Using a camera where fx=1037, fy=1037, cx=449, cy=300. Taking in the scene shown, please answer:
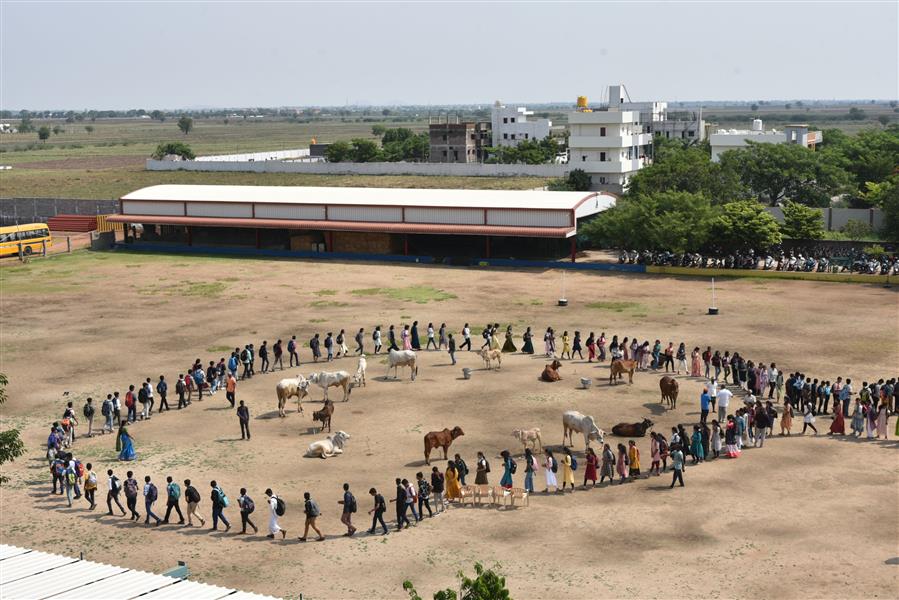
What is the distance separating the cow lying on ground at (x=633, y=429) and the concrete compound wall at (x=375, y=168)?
78.6 m

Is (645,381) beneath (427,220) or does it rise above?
beneath

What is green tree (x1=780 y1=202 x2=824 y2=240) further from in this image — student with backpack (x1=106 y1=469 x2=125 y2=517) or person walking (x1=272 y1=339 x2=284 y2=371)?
student with backpack (x1=106 y1=469 x2=125 y2=517)

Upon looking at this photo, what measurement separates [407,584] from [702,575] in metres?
9.99

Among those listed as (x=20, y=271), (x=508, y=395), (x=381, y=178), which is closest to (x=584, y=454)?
(x=508, y=395)

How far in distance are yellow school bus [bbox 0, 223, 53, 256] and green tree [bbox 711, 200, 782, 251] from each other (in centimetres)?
4750

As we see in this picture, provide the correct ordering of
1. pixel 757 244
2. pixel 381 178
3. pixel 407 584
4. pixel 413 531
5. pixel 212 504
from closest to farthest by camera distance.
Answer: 1. pixel 407 584
2. pixel 413 531
3. pixel 212 504
4. pixel 757 244
5. pixel 381 178

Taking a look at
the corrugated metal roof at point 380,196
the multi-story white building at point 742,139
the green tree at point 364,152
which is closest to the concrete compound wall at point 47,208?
the corrugated metal roof at point 380,196

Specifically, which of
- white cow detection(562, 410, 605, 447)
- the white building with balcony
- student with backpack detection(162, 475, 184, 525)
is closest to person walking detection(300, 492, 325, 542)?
student with backpack detection(162, 475, 184, 525)

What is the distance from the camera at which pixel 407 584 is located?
1554 cm

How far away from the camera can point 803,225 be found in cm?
6631

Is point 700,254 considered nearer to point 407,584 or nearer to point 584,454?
point 584,454

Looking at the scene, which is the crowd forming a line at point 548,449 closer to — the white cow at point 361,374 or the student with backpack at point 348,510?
the student with backpack at point 348,510

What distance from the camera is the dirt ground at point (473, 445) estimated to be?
23812 millimetres

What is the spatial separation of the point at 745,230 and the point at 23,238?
49.8 meters
